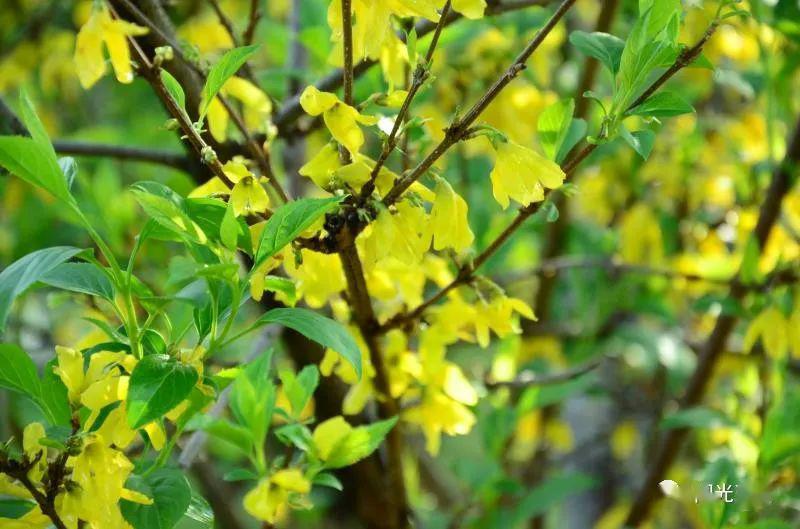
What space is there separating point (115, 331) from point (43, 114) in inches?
61.7

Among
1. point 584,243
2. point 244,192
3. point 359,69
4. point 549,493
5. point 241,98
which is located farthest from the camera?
point 584,243

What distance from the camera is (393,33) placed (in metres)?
0.92

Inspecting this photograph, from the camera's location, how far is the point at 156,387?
681mm

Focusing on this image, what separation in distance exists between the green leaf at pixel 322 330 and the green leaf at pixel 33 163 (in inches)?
7.1

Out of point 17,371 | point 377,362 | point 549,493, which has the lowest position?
point 549,493

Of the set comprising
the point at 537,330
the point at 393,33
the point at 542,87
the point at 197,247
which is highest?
the point at 393,33

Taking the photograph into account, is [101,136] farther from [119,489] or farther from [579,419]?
[579,419]

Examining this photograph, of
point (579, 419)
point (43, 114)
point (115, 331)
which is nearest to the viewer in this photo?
point (115, 331)

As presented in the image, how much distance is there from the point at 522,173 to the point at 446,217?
2.9 inches

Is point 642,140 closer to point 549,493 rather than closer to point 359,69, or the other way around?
point 359,69

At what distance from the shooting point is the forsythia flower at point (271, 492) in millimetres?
754

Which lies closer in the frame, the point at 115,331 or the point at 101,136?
the point at 115,331

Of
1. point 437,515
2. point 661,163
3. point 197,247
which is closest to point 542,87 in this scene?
point 661,163

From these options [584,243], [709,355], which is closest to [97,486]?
[709,355]
